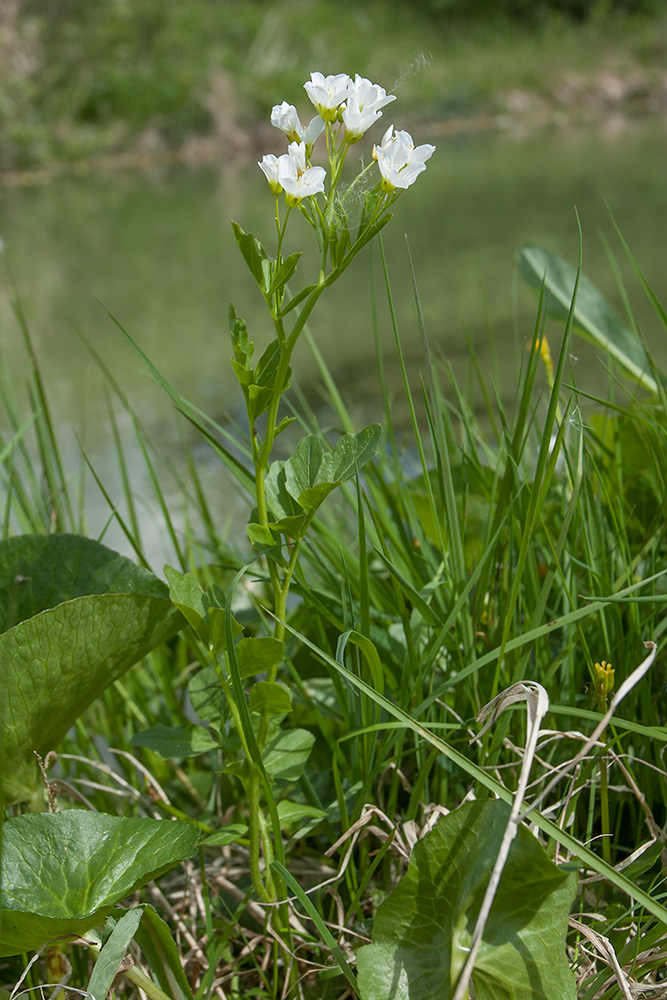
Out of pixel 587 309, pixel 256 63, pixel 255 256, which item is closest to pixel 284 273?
pixel 255 256

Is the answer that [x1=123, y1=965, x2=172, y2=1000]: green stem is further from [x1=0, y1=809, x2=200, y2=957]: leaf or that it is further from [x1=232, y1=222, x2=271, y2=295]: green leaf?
[x1=232, y1=222, x2=271, y2=295]: green leaf

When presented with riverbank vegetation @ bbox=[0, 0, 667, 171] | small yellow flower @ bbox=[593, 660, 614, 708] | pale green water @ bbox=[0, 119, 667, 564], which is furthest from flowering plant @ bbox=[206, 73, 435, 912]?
riverbank vegetation @ bbox=[0, 0, 667, 171]

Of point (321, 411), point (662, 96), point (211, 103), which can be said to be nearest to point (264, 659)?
point (321, 411)

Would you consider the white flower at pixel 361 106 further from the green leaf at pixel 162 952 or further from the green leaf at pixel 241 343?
the green leaf at pixel 162 952

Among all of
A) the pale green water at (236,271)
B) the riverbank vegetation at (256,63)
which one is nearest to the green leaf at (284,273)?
the pale green water at (236,271)

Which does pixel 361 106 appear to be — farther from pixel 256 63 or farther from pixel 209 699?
pixel 256 63
